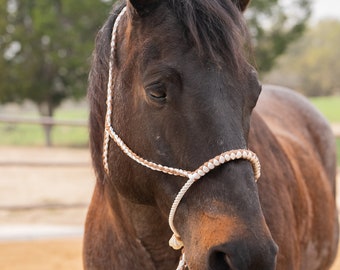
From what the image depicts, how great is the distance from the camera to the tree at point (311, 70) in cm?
4438

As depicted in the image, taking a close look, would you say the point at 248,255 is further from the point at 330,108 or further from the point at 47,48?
the point at 330,108

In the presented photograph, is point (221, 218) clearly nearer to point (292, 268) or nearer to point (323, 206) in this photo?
point (292, 268)

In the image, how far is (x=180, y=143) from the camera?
1.66 metres

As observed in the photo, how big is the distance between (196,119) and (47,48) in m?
20.0

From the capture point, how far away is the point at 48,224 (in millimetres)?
7777

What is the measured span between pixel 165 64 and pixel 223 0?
33cm

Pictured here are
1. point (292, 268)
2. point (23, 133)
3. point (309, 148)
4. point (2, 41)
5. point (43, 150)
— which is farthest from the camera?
point (23, 133)

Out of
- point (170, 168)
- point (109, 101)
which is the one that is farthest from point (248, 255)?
point (109, 101)

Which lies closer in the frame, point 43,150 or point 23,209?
point 23,209

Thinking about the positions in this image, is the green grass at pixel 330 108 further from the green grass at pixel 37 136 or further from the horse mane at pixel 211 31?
the horse mane at pixel 211 31

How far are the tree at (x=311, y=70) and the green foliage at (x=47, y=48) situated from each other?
953 inches

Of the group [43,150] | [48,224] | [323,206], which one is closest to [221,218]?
[323,206]

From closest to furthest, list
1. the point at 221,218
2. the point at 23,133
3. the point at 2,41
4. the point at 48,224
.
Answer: the point at 221,218 → the point at 48,224 → the point at 2,41 → the point at 23,133

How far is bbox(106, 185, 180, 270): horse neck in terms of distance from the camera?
2.12 m
